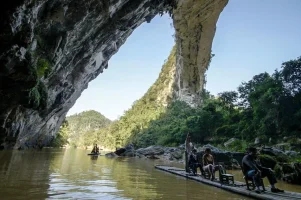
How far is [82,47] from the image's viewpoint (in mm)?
19062

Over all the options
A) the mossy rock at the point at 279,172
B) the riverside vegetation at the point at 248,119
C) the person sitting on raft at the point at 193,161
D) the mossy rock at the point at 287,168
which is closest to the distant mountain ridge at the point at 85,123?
the riverside vegetation at the point at 248,119

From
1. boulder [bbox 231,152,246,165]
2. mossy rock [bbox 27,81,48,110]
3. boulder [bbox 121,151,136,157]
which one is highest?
mossy rock [bbox 27,81,48,110]

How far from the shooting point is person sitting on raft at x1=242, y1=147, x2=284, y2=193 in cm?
691

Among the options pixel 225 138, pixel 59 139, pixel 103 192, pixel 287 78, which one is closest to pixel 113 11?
pixel 103 192


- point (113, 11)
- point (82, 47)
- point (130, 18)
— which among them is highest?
point (130, 18)

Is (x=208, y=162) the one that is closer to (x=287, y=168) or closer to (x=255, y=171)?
(x=255, y=171)

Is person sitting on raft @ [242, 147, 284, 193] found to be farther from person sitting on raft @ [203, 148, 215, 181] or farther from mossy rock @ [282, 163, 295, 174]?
mossy rock @ [282, 163, 295, 174]

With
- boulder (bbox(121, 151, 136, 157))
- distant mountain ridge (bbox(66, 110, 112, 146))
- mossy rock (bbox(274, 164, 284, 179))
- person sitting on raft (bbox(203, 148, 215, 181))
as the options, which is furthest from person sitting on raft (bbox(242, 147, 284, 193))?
distant mountain ridge (bbox(66, 110, 112, 146))

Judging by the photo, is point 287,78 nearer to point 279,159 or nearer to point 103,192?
point 279,159

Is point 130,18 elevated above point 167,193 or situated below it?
above

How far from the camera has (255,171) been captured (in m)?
6.95

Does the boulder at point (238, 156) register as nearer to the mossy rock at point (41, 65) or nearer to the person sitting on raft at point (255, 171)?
the person sitting on raft at point (255, 171)

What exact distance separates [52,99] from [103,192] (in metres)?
18.0

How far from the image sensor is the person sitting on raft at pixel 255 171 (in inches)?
272
